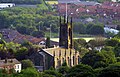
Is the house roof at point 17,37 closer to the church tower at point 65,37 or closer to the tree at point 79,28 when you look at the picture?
the tree at point 79,28

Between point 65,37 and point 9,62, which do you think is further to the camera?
point 65,37

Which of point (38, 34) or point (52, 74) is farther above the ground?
point (52, 74)

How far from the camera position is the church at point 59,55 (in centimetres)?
4847

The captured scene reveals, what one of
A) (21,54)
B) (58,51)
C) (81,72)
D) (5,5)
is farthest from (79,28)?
(81,72)

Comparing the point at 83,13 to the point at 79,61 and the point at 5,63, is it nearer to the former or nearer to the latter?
the point at 79,61

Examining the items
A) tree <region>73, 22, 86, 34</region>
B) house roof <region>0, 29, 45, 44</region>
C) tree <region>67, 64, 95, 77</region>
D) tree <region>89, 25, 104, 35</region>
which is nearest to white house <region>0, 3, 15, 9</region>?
tree <region>73, 22, 86, 34</region>

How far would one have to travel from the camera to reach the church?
159 ft

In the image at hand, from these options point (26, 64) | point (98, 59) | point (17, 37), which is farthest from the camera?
point (17, 37)

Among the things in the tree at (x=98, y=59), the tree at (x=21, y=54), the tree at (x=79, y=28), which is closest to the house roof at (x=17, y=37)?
the tree at (x=79, y=28)

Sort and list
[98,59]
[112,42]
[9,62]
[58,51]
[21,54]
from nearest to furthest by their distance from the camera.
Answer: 1. [9,62]
2. [98,59]
3. [58,51]
4. [21,54]
5. [112,42]

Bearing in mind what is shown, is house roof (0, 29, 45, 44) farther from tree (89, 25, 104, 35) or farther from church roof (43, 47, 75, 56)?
church roof (43, 47, 75, 56)

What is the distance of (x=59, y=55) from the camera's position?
49.8m

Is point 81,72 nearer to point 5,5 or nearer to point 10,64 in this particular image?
point 10,64

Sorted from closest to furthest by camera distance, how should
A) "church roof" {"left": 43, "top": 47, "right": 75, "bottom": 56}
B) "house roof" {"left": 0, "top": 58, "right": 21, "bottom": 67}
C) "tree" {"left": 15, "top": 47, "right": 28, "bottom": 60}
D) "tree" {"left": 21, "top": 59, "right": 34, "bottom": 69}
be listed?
1. "house roof" {"left": 0, "top": 58, "right": 21, "bottom": 67}
2. "tree" {"left": 21, "top": 59, "right": 34, "bottom": 69}
3. "church roof" {"left": 43, "top": 47, "right": 75, "bottom": 56}
4. "tree" {"left": 15, "top": 47, "right": 28, "bottom": 60}
